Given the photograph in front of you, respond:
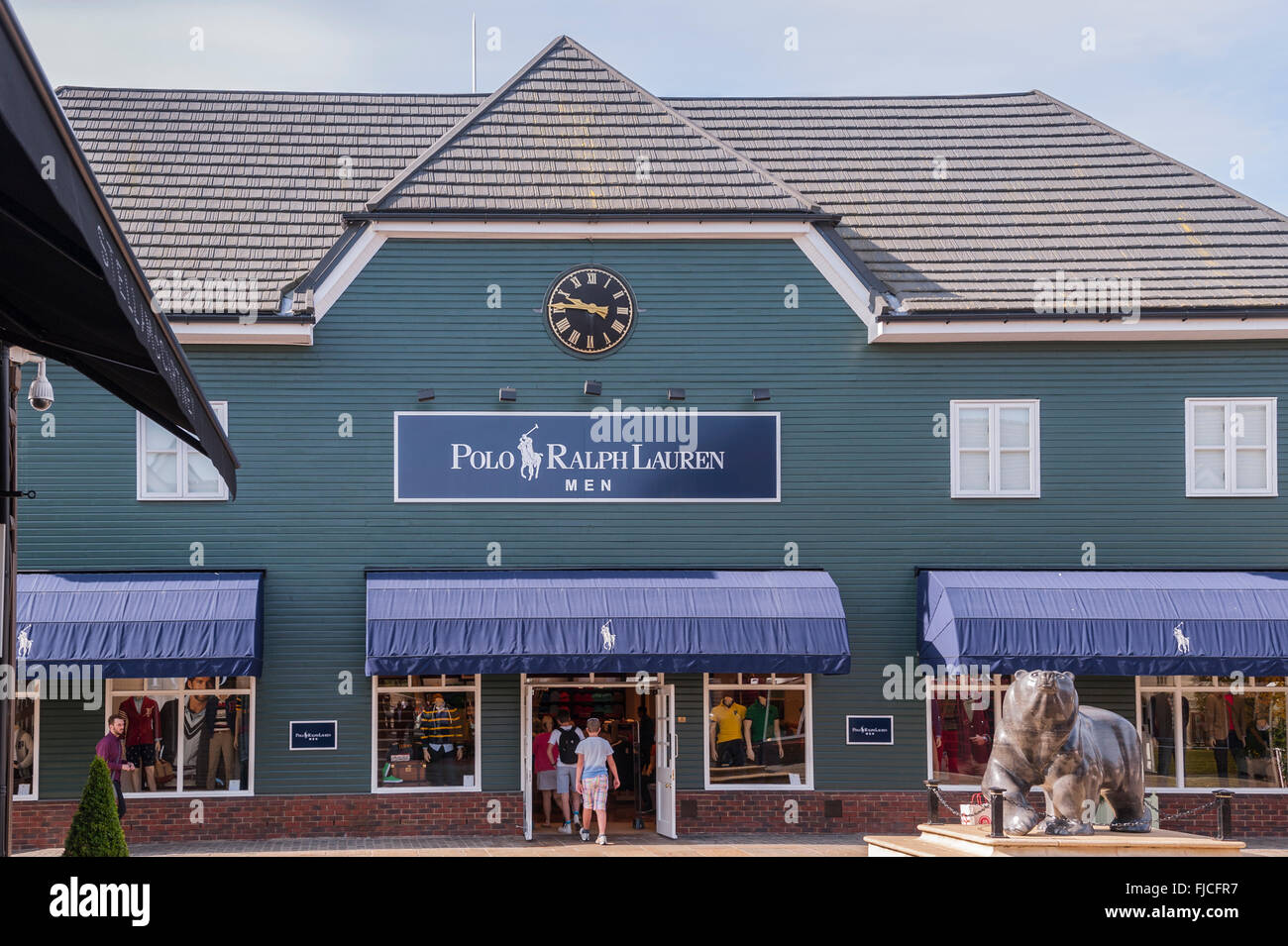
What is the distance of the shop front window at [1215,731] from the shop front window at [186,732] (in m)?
12.4

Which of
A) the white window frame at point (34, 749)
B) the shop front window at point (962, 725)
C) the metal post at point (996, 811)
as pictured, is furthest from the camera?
the shop front window at point (962, 725)

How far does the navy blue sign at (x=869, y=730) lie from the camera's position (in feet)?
63.0

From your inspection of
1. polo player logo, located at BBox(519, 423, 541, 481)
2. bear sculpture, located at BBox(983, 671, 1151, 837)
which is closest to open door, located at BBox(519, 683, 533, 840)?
polo player logo, located at BBox(519, 423, 541, 481)

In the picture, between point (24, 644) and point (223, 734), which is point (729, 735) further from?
point (24, 644)

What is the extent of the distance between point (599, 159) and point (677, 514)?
5347 mm

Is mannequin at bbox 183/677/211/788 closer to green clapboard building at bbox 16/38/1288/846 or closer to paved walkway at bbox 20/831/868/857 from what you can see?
green clapboard building at bbox 16/38/1288/846

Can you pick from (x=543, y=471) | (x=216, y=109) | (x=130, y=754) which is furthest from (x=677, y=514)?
(x=216, y=109)

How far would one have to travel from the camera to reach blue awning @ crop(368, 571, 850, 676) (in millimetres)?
17922

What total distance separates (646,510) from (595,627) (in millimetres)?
1991

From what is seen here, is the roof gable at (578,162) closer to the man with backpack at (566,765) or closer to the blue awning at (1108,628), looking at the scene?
the blue awning at (1108,628)

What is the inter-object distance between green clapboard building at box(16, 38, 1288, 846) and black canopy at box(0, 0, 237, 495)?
9.28 metres

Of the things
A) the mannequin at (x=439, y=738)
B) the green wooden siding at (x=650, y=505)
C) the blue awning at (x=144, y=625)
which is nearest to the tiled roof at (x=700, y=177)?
the green wooden siding at (x=650, y=505)

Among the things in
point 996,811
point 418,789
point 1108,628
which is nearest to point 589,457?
point 418,789

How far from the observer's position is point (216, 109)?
22406 millimetres
